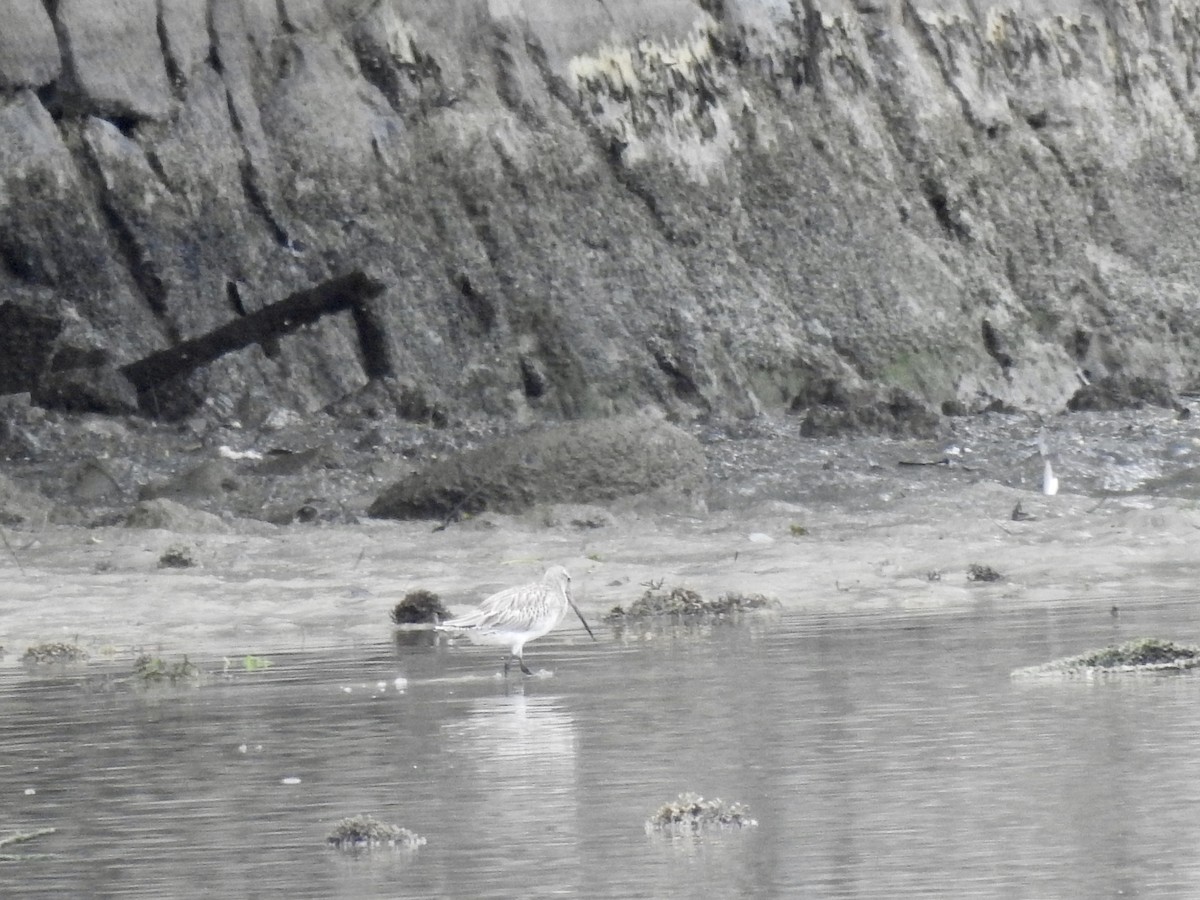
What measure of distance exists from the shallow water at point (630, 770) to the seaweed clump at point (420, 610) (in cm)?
87

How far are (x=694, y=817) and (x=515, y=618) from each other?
357cm

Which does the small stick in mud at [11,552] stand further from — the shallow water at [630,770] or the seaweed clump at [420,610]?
the shallow water at [630,770]

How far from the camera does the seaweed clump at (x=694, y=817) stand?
621 centimetres

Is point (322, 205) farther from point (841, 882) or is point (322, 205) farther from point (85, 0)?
point (841, 882)

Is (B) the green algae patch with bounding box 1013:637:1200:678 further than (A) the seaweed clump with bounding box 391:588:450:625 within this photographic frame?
No

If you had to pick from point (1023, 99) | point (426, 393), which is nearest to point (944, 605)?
point (426, 393)

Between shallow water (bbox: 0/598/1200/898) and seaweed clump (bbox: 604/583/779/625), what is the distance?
3.27 feet

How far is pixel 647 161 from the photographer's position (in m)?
A: 23.6

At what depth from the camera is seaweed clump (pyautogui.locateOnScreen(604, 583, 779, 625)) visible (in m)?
11.9

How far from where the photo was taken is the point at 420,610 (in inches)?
461

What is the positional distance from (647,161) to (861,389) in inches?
120

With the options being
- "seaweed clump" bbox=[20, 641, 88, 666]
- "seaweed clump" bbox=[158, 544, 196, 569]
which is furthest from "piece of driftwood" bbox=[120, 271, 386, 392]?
"seaweed clump" bbox=[20, 641, 88, 666]

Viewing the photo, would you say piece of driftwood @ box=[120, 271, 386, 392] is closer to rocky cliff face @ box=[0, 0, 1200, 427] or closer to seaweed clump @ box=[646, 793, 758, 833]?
rocky cliff face @ box=[0, 0, 1200, 427]

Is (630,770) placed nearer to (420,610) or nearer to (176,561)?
(420,610)
